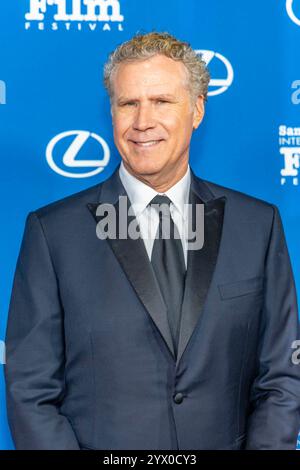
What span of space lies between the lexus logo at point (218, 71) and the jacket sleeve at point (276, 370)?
0.59 meters

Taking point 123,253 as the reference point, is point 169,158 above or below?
above

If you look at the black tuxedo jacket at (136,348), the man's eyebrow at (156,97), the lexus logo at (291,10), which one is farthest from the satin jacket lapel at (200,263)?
A: the lexus logo at (291,10)

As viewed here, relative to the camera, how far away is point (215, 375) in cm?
184

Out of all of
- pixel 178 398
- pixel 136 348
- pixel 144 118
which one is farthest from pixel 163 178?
pixel 178 398

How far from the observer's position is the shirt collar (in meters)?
1.92

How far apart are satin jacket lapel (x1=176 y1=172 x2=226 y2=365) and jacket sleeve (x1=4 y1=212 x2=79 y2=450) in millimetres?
303

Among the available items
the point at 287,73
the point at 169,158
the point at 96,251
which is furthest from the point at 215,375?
the point at 287,73

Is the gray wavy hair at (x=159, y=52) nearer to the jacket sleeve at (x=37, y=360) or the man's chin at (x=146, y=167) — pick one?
the man's chin at (x=146, y=167)

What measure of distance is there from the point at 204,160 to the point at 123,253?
0.62 meters

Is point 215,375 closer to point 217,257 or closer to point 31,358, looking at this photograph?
point 217,257

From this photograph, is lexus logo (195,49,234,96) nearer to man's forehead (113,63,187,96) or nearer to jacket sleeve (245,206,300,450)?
man's forehead (113,63,187,96)

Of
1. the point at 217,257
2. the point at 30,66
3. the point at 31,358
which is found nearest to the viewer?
the point at 31,358
